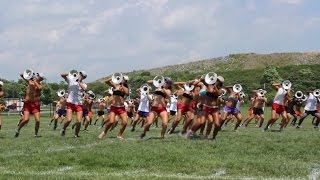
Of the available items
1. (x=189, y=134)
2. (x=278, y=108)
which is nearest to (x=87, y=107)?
(x=278, y=108)

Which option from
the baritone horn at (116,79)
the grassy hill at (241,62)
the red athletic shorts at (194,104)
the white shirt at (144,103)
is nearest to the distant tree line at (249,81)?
the white shirt at (144,103)

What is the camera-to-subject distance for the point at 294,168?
33.6ft

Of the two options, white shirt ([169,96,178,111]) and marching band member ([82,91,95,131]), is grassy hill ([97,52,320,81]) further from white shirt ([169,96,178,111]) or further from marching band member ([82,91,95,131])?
marching band member ([82,91,95,131])

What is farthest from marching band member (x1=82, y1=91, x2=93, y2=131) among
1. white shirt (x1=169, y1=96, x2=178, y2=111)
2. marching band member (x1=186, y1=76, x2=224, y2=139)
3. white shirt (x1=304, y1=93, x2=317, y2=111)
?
white shirt (x1=304, y1=93, x2=317, y2=111)

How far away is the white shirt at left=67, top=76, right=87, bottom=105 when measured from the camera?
59.5 feet

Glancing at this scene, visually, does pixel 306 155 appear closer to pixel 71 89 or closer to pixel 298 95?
pixel 71 89

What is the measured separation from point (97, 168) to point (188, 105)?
9369 mm

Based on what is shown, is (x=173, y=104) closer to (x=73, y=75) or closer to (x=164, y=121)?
(x=73, y=75)

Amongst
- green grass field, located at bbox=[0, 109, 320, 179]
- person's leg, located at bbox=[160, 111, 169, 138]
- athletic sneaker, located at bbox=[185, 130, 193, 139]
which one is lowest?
green grass field, located at bbox=[0, 109, 320, 179]

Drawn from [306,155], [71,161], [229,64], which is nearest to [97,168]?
[71,161]

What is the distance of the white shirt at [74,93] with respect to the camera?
59.5 ft

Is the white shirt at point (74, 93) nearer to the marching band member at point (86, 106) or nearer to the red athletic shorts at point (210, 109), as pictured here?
the red athletic shorts at point (210, 109)

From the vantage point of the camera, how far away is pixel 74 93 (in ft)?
59.7

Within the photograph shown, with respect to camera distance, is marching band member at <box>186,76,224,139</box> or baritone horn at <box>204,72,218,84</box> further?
marching band member at <box>186,76,224,139</box>
